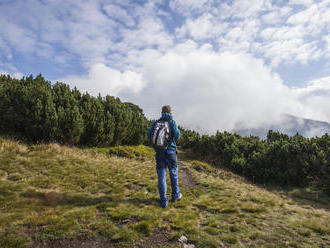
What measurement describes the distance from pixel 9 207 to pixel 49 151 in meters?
6.04

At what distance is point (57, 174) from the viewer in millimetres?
7988

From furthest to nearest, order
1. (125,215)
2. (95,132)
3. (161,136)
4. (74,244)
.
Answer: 1. (95,132)
2. (161,136)
3. (125,215)
4. (74,244)

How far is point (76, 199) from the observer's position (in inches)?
236

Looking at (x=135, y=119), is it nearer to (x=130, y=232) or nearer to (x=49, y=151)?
(x=49, y=151)

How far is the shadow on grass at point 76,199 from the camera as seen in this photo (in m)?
5.66

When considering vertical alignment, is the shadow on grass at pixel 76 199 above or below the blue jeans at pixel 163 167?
below

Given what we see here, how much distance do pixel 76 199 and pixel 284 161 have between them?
1336 cm

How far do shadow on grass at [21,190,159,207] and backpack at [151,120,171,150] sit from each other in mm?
1958

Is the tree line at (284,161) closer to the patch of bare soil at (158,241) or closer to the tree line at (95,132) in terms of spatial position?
the tree line at (95,132)

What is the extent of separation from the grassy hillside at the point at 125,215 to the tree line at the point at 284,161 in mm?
3118

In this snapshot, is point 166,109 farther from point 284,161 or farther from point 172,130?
point 284,161

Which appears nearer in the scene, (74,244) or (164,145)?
(74,244)

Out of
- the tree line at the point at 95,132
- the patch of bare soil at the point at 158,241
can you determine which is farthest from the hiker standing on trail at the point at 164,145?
the tree line at the point at 95,132

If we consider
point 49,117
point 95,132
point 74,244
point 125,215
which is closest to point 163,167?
point 125,215
